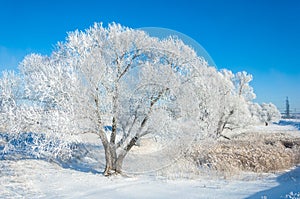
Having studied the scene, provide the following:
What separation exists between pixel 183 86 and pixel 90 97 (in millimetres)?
3342

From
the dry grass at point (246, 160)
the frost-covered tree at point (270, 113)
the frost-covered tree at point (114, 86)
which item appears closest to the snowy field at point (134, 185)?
the dry grass at point (246, 160)

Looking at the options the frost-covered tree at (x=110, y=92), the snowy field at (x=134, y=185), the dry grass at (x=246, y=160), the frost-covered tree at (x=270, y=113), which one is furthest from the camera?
the frost-covered tree at (x=270, y=113)

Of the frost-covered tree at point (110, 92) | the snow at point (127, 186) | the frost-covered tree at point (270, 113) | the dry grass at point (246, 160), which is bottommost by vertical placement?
the snow at point (127, 186)

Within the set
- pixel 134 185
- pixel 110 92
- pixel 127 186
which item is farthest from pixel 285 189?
pixel 110 92

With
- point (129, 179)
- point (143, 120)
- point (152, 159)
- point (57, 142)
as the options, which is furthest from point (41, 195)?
point (152, 159)

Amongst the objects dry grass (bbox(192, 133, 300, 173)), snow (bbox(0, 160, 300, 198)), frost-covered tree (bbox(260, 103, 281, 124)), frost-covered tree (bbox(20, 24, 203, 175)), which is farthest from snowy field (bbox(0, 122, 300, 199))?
frost-covered tree (bbox(260, 103, 281, 124))

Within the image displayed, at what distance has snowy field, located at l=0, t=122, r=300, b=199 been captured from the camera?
8.95 metres

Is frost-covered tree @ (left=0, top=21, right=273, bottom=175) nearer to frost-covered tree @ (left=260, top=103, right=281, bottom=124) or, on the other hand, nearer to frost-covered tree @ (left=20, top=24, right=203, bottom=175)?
frost-covered tree @ (left=20, top=24, right=203, bottom=175)

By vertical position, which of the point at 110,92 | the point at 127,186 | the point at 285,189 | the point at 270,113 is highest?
the point at 270,113

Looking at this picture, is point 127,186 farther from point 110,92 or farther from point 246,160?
point 246,160

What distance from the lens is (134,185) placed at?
1052cm

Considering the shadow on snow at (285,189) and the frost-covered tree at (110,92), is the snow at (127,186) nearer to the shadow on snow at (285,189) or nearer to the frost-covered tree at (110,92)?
the shadow on snow at (285,189)

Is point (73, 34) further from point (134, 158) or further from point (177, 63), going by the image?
point (134, 158)

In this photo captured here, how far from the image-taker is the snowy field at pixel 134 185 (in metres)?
8.95
